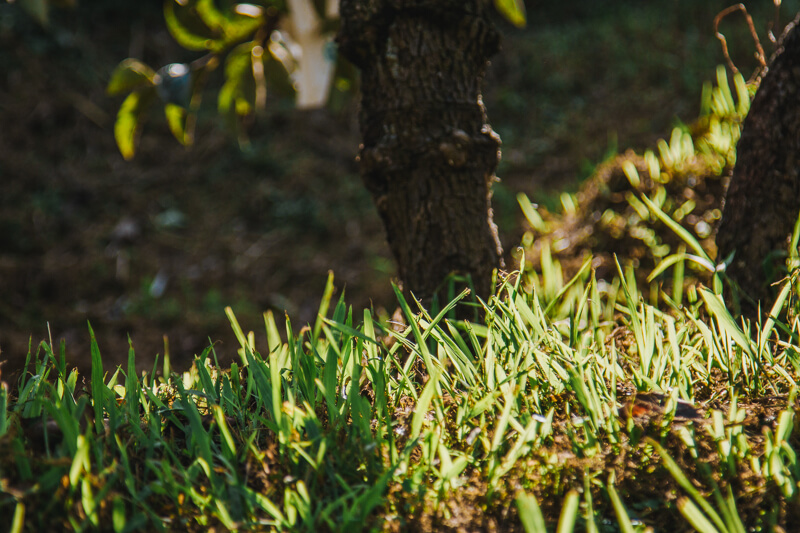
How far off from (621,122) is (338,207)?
274cm

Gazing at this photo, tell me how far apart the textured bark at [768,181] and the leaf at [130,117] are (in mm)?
1763

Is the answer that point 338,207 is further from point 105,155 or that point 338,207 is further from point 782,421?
point 782,421

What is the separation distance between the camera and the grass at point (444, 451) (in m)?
0.67

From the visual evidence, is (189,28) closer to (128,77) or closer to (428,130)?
(128,77)

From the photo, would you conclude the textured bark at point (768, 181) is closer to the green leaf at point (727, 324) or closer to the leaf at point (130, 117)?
the green leaf at point (727, 324)

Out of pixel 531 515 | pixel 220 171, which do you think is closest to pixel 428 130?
pixel 531 515

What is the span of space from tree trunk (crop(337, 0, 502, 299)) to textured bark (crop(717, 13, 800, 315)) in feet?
1.85

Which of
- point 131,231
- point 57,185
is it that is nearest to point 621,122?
point 131,231

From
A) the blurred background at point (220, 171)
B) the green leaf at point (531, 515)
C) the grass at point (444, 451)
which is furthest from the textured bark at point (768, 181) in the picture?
the blurred background at point (220, 171)

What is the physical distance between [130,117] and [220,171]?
3.47 m

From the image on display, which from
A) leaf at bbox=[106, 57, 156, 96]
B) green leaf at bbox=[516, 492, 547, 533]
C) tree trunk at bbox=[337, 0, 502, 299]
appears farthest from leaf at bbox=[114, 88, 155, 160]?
green leaf at bbox=[516, 492, 547, 533]

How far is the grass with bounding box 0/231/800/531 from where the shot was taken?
669 mm

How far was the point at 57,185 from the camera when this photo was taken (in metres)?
4.89

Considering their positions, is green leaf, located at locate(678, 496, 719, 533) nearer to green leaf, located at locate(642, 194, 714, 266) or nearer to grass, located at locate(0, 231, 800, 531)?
grass, located at locate(0, 231, 800, 531)
